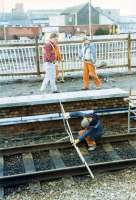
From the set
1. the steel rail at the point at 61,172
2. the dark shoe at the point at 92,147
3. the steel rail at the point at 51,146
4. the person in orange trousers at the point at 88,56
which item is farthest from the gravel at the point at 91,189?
the person in orange trousers at the point at 88,56

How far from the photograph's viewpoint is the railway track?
6825mm

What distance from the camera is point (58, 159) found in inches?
304

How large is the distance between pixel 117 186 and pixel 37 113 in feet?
11.5

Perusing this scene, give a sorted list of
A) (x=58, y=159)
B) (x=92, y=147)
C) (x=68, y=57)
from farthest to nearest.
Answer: (x=68, y=57) < (x=92, y=147) < (x=58, y=159)

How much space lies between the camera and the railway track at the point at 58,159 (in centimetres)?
682

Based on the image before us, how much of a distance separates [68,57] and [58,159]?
781cm

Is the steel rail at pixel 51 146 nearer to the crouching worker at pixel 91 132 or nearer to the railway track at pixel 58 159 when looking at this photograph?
the railway track at pixel 58 159

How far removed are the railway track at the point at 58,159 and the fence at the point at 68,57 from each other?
6.78m

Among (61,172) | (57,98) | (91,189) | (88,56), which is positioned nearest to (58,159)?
(61,172)

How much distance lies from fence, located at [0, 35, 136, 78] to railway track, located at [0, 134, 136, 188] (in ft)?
22.3

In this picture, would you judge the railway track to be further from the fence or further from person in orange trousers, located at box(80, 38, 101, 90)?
the fence

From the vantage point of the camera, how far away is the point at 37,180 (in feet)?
22.2

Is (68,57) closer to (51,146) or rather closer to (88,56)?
(88,56)

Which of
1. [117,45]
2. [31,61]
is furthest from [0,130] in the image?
[117,45]
